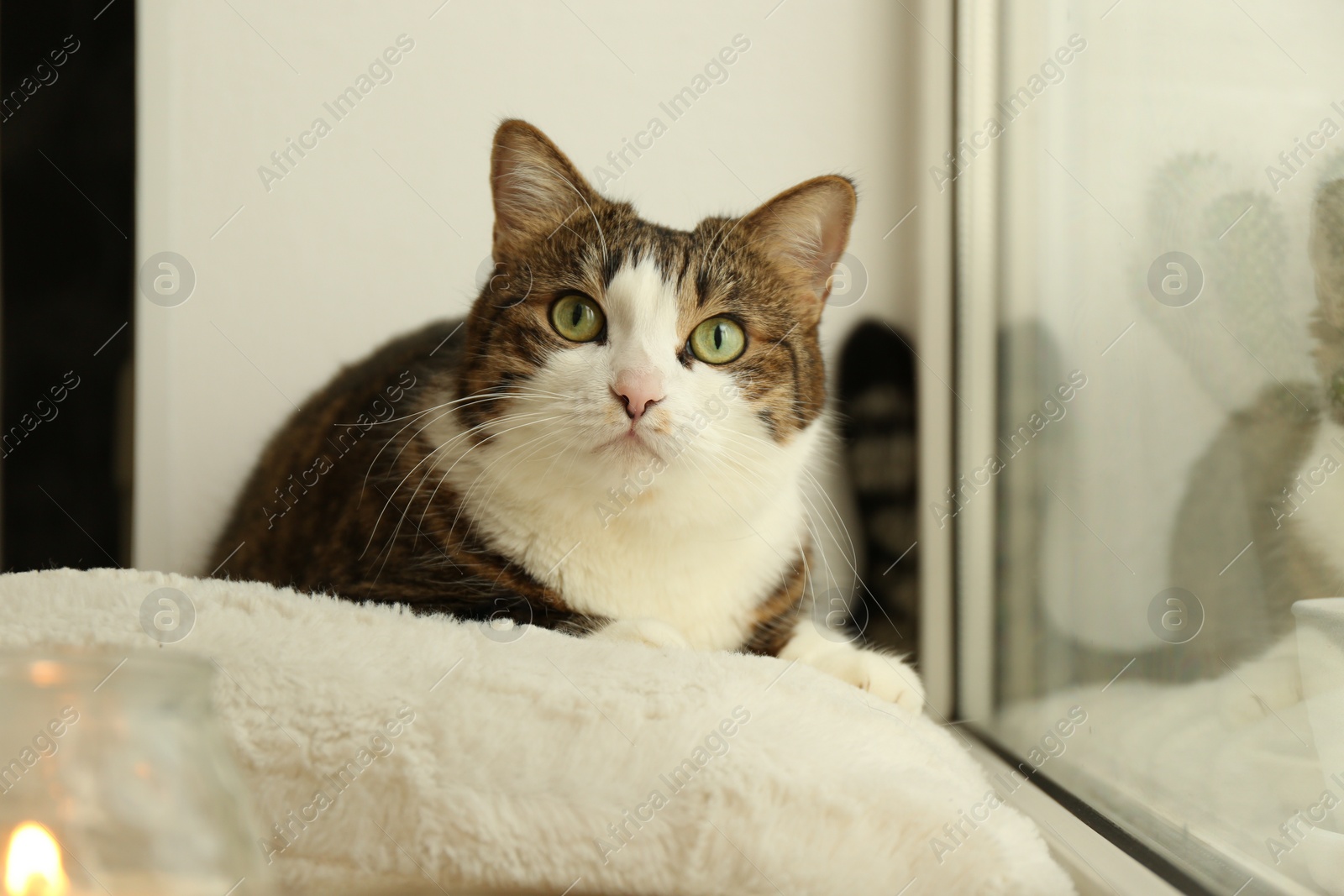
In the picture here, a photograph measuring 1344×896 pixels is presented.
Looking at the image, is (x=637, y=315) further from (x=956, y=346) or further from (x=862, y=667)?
(x=956, y=346)

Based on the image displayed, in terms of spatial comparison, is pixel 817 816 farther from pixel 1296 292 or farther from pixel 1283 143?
pixel 1283 143

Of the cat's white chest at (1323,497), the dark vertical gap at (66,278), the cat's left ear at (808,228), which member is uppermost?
the cat's white chest at (1323,497)

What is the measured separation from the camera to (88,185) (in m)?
1.69

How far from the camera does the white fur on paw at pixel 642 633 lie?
42.9 inches

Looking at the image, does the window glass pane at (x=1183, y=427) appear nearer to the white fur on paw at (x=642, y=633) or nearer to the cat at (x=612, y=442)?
the cat at (x=612, y=442)

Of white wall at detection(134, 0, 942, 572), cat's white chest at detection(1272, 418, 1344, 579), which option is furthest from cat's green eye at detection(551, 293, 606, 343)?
cat's white chest at detection(1272, 418, 1344, 579)

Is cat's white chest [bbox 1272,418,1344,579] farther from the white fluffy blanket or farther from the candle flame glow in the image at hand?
the candle flame glow

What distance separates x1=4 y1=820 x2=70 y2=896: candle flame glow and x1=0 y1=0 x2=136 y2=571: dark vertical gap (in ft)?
5.08

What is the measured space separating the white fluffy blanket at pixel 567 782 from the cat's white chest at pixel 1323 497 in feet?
1.20

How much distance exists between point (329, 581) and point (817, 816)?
2.68 ft

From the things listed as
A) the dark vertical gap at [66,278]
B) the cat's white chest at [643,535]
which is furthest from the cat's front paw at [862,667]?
the dark vertical gap at [66,278]

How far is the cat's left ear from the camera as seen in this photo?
126 centimetres

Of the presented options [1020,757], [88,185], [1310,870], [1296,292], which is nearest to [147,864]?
[1310,870]

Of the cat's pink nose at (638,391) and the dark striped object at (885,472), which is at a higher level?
the dark striped object at (885,472)
